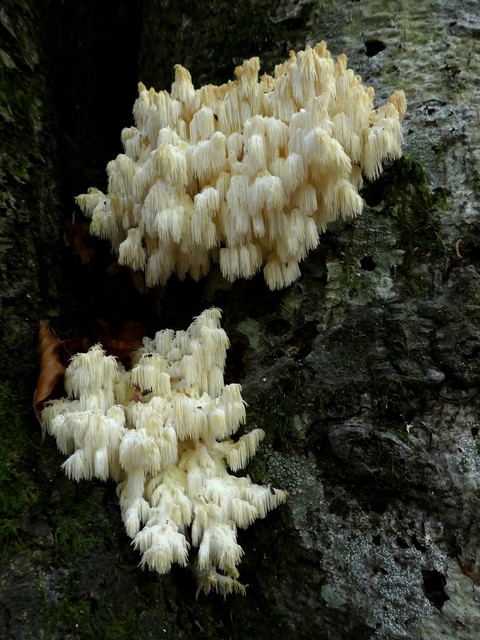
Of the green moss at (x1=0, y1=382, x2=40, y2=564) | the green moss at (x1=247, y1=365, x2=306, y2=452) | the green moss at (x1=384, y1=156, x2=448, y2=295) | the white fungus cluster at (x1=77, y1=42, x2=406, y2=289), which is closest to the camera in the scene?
the green moss at (x1=0, y1=382, x2=40, y2=564)

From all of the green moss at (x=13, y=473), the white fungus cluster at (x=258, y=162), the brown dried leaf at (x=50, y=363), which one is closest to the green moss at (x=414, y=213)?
the white fungus cluster at (x=258, y=162)

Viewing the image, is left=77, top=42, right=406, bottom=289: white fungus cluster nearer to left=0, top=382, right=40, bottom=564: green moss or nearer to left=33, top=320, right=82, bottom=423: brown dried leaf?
left=33, top=320, right=82, bottom=423: brown dried leaf

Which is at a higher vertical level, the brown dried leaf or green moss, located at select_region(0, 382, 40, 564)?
the brown dried leaf

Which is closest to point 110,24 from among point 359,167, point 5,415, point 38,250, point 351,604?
point 38,250

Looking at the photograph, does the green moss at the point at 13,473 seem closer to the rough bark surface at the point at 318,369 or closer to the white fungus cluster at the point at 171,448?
the rough bark surface at the point at 318,369

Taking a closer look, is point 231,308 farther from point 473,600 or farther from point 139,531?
point 473,600

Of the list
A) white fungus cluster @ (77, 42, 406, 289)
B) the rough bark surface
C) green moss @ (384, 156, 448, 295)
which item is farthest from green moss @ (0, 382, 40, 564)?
green moss @ (384, 156, 448, 295)

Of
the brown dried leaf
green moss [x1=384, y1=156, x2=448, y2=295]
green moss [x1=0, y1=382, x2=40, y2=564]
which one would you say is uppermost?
green moss [x1=384, y1=156, x2=448, y2=295]
